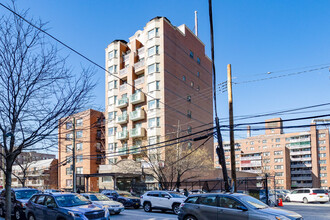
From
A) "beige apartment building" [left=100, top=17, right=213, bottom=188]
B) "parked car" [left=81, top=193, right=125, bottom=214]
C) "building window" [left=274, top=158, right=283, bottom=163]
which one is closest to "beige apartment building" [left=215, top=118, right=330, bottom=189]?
"building window" [left=274, top=158, right=283, bottom=163]

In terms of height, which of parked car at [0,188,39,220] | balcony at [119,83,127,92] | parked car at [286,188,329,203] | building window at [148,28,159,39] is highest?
building window at [148,28,159,39]

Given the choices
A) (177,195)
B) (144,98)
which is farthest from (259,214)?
(144,98)

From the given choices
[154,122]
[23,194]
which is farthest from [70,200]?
[154,122]

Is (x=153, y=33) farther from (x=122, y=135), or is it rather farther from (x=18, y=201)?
(x=18, y=201)

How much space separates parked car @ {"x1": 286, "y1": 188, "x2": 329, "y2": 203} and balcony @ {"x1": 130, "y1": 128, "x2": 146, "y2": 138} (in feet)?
66.8

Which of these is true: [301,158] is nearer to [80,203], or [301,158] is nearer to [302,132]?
[302,132]

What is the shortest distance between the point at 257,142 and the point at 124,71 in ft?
247

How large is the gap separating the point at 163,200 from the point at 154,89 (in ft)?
82.4

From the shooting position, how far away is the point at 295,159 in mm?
105562

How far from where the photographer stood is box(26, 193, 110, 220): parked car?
11.7 m

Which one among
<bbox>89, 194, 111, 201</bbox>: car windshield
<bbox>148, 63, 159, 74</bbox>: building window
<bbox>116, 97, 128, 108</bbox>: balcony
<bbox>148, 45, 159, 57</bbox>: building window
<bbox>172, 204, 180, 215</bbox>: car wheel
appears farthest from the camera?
<bbox>116, 97, 128, 108</bbox>: balcony

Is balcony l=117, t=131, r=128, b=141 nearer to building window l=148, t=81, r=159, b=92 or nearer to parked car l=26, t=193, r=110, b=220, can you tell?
building window l=148, t=81, r=159, b=92

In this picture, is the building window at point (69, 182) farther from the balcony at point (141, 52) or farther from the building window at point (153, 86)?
the balcony at point (141, 52)

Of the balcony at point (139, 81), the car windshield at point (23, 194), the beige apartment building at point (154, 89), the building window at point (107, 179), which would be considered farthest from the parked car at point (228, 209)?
the balcony at point (139, 81)
